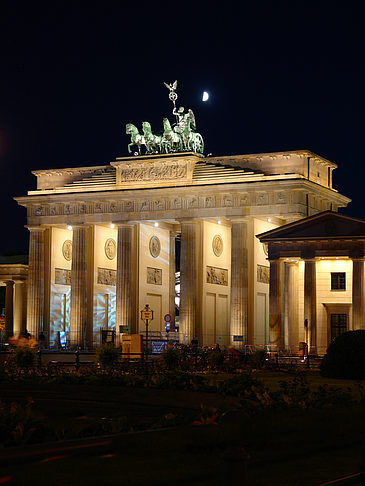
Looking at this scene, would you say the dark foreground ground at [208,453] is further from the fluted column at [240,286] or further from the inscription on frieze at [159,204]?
the inscription on frieze at [159,204]

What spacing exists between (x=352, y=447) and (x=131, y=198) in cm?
5316

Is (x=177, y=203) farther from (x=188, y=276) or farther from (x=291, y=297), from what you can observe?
(x=291, y=297)

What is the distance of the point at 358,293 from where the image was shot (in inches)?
2046

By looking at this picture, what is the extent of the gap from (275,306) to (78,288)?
21613 millimetres

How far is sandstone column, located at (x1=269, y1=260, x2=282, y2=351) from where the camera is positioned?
54156 millimetres

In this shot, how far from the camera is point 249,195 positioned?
213 ft

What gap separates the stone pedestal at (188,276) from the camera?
220ft

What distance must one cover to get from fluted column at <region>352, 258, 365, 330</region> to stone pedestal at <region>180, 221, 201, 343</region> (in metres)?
17.6

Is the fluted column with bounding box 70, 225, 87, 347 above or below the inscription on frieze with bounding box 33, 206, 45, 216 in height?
below

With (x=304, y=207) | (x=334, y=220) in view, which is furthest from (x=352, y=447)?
(x=304, y=207)

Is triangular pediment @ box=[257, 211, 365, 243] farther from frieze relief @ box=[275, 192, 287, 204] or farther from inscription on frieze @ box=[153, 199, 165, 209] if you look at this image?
inscription on frieze @ box=[153, 199, 165, 209]

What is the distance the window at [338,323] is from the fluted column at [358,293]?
4906mm

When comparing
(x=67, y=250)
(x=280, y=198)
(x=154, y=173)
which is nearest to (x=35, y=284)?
(x=67, y=250)

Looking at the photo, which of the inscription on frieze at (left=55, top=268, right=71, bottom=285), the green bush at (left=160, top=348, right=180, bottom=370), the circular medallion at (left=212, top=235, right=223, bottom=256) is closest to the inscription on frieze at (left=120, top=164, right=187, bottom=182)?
the circular medallion at (left=212, top=235, right=223, bottom=256)
